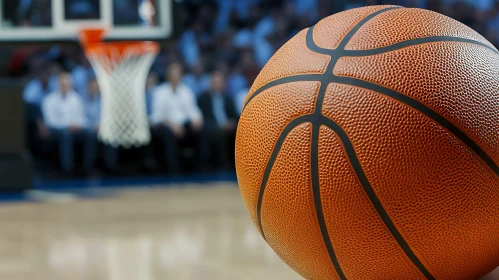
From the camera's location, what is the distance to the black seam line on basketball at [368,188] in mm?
2014

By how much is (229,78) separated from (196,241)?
7.00 metres

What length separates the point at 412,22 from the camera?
7.36ft

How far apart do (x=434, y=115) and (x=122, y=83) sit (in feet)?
17.7

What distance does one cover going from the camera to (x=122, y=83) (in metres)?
7.11

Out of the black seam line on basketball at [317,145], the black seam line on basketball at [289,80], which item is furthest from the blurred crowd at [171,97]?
the black seam line on basketball at [317,145]

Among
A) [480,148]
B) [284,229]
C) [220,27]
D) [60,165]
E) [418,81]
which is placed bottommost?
[60,165]

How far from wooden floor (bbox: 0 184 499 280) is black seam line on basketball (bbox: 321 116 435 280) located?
78 centimetres

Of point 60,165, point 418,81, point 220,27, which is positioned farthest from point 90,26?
point 220,27

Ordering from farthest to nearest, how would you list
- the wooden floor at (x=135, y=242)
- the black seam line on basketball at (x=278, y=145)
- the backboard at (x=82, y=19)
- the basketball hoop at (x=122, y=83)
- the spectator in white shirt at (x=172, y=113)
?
the spectator in white shirt at (x=172, y=113)
the basketball hoop at (x=122, y=83)
the backboard at (x=82, y=19)
the wooden floor at (x=135, y=242)
the black seam line on basketball at (x=278, y=145)

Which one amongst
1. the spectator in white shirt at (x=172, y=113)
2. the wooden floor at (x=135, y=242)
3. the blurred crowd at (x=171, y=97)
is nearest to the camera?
the wooden floor at (x=135, y=242)

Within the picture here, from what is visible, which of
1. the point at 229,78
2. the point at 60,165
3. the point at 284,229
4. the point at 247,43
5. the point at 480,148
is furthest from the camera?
Result: the point at 247,43

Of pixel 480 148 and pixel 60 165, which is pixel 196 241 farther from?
pixel 60 165

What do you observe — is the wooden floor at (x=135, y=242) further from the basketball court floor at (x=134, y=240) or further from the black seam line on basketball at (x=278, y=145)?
the black seam line on basketball at (x=278, y=145)

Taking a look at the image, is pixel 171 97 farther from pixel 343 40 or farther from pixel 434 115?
pixel 434 115
